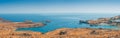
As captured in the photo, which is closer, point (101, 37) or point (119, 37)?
point (119, 37)

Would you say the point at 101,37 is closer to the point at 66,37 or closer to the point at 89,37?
the point at 89,37

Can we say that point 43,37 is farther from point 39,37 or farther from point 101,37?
point 101,37

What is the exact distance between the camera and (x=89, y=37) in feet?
218

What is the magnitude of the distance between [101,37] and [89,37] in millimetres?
4194

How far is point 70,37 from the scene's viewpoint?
2640 inches

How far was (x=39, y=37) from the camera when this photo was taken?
67.9 metres

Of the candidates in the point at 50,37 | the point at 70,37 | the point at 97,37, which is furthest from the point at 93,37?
the point at 50,37

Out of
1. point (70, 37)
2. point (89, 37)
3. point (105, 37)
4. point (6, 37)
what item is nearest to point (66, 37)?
point (70, 37)

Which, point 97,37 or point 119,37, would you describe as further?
point 97,37

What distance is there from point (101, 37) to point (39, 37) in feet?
56.0

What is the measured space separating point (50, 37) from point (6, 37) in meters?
11.8

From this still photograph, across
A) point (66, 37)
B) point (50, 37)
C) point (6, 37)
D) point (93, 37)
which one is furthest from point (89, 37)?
point (6, 37)

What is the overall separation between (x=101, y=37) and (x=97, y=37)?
3.92 ft

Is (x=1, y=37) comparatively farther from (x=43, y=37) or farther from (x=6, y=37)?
(x=43, y=37)
